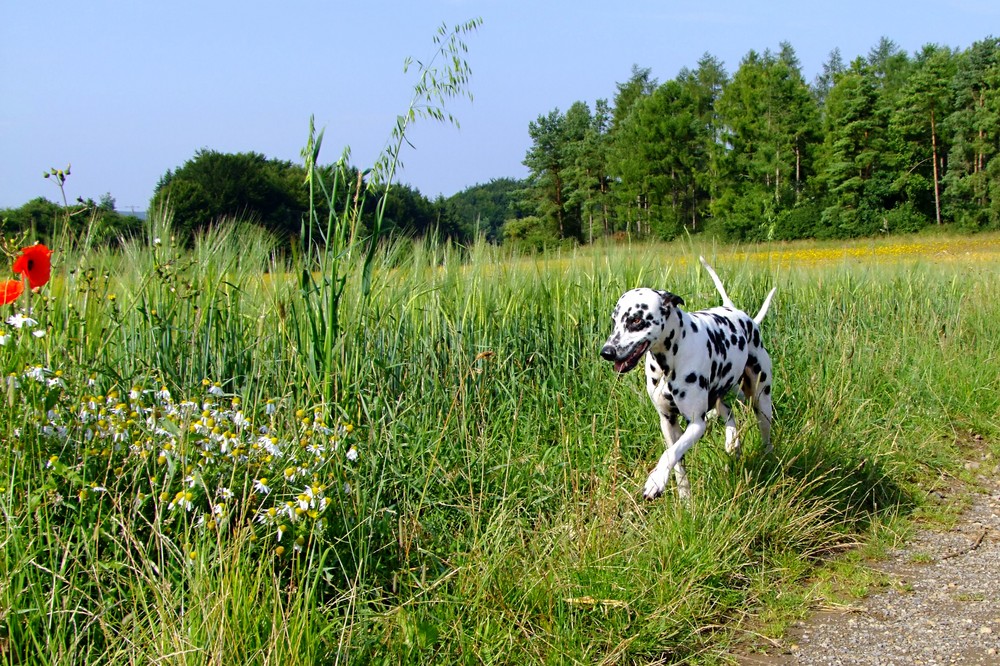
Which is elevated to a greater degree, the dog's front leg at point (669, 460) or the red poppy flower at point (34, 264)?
the red poppy flower at point (34, 264)

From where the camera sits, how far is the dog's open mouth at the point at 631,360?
3.60 m

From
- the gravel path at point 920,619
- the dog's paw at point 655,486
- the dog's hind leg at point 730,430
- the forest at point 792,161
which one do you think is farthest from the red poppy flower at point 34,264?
the forest at point 792,161

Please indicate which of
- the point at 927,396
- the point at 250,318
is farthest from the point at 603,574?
the point at 927,396

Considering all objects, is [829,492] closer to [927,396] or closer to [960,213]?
[927,396]

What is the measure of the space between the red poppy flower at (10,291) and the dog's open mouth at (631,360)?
2353 mm

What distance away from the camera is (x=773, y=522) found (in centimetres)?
417

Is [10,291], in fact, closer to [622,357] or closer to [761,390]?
[622,357]

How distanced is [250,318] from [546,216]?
53.9 metres

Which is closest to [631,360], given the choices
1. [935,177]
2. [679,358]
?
[679,358]

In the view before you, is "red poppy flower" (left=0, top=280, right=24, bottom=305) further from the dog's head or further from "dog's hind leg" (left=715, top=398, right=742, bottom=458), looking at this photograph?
"dog's hind leg" (left=715, top=398, right=742, bottom=458)

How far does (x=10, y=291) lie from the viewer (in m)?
3.00

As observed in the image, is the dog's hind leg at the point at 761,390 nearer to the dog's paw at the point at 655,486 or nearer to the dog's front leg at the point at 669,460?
the dog's front leg at the point at 669,460

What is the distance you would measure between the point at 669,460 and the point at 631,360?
531mm

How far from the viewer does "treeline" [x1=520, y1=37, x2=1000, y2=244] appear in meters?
53.5
